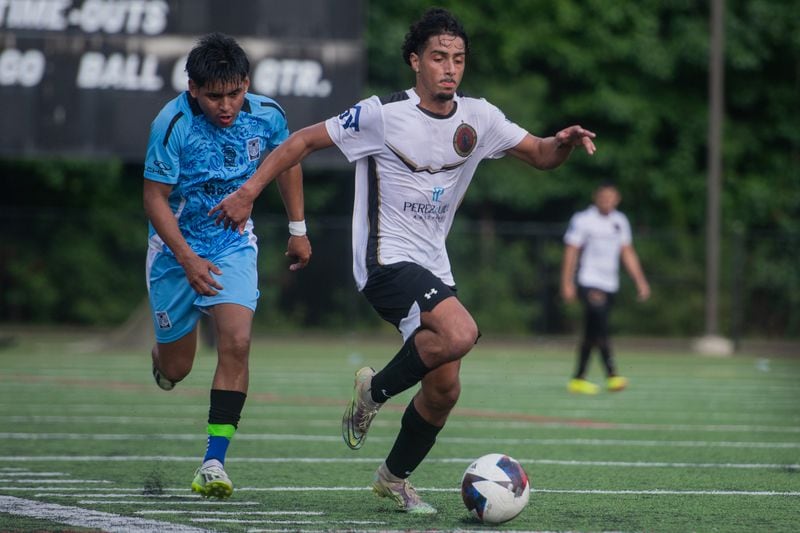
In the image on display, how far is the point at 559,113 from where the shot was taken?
30.1 metres

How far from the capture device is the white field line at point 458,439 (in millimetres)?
9586

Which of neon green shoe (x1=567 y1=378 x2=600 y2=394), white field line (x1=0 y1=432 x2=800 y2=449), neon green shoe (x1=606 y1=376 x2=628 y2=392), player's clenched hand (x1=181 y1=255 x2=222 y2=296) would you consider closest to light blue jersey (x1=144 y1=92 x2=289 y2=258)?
player's clenched hand (x1=181 y1=255 x2=222 y2=296)

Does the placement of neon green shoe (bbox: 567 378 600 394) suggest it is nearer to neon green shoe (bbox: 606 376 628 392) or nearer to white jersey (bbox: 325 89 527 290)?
neon green shoe (bbox: 606 376 628 392)

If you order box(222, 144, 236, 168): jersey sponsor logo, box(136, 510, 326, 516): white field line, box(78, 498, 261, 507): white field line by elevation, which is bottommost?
box(78, 498, 261, 507): white field line

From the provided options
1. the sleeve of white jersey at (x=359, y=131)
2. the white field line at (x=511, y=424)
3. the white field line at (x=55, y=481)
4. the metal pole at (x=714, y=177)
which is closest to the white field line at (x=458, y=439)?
the white field line at (x=511, y=424)

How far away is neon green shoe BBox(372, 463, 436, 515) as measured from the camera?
253 inches

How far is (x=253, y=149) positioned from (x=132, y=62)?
11.5 meters

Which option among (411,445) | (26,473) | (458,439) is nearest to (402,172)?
(411,445)

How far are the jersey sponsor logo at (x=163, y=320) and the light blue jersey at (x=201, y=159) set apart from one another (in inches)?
18.7

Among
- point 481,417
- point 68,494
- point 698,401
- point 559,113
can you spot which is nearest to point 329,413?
point 481,417

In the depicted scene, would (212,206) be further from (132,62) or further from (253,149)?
(132,62)

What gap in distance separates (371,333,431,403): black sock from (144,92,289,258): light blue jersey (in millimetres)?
1107

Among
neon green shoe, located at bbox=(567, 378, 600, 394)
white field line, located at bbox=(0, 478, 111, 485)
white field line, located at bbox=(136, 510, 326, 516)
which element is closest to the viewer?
white field line, located at bbox=(136, 510, 326, 516)

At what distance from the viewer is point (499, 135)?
6930 millimetres
